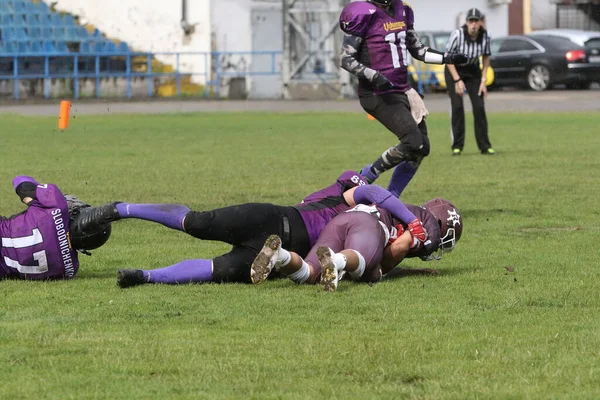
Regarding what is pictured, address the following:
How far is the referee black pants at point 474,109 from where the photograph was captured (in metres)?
18.7

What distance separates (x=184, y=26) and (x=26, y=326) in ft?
118

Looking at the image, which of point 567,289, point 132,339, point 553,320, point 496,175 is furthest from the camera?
point 496,175

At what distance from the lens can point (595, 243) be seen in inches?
383

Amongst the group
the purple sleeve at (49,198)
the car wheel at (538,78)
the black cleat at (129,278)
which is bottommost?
the black cleat at (129,278)

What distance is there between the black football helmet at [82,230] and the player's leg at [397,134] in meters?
3.49

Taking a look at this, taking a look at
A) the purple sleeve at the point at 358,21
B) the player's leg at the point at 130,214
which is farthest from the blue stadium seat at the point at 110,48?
the player's leg at the point at 130,214

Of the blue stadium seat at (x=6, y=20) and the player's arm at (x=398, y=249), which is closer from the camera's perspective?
the player's arm at (x=398, y=249)

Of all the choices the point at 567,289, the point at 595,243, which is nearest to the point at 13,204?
the point at 595,243

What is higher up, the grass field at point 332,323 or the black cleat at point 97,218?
the black cleat at point 97,218

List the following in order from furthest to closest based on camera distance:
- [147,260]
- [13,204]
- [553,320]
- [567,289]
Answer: [13,204]
[147,260]
[567,289]
[553,320]

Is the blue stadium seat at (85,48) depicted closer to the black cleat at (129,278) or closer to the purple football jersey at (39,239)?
the purple football jersey at (39,239)

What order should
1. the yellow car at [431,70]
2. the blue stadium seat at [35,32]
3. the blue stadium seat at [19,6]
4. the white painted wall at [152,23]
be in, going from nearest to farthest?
the yellow car at [431,70], the blue stadium seat at [35,32], the white painted wall at [152,23], the blue stadium seat at [19,6]

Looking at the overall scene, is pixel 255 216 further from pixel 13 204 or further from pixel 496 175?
pixel 496 175

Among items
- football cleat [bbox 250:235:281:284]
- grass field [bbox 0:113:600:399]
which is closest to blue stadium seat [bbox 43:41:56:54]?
grass field [bbox 0:113:600:399]
